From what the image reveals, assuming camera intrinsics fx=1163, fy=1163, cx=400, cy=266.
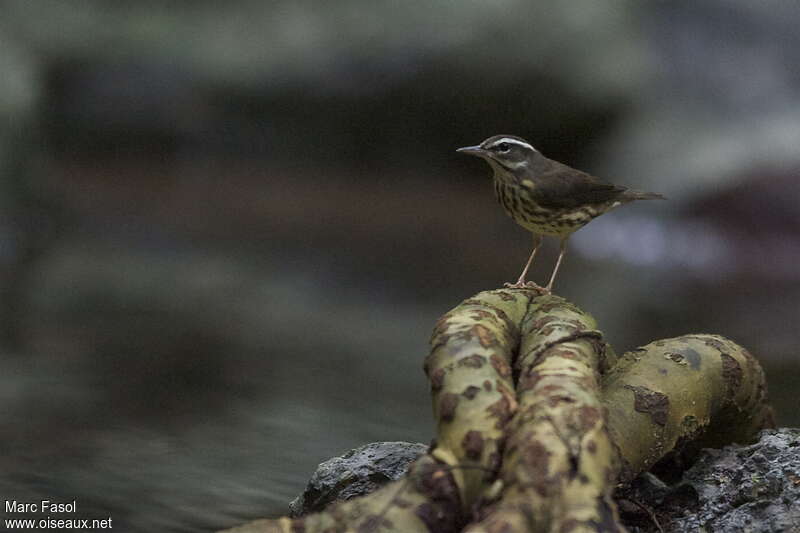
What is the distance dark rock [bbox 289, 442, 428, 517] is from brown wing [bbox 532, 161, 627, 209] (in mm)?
771

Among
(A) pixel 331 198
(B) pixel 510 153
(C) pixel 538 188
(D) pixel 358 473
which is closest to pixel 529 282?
(C) pixel 538 188

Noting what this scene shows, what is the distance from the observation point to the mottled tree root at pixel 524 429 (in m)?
1.60

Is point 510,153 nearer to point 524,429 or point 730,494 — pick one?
point 730,494

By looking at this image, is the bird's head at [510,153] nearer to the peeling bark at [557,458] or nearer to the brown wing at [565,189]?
the brown wing at [565,189]

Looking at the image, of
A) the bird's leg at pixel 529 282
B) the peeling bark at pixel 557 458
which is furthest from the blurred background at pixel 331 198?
the peeling bark at pixel 557 458

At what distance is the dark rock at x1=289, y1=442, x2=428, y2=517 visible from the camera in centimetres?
240

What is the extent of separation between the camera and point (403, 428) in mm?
3863

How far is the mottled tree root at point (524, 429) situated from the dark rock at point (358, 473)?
442 millimetres

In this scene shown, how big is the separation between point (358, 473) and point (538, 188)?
89cm

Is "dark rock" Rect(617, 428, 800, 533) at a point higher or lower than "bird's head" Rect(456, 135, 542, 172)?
lower

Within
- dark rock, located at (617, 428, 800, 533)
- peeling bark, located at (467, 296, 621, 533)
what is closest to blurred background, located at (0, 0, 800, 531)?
dark rock, located at (617, 428, 800, 533)

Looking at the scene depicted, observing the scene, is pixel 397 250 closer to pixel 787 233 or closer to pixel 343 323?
pixel 343 323

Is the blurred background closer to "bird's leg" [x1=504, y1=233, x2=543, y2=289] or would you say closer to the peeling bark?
"bird's leg" [x1=504, y1=233, x2=543, y2=289]

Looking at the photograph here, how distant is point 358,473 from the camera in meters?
2.41
